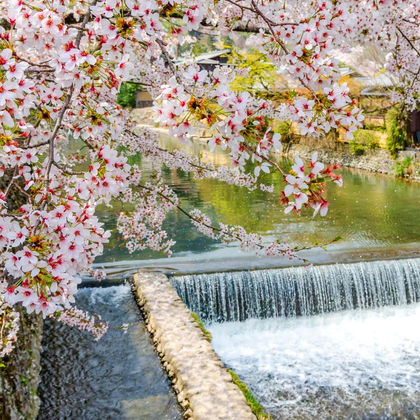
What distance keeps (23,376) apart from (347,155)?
57.4ft

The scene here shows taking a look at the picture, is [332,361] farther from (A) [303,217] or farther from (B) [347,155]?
(B) [347,155]

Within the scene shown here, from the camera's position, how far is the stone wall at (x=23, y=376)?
398cm

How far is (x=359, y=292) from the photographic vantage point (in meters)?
8.30

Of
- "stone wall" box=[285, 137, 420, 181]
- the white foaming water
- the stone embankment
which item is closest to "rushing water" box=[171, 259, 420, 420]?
the white foaming water

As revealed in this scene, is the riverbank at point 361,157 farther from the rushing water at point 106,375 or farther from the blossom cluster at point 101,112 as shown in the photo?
the blossom cluster at point 101,112

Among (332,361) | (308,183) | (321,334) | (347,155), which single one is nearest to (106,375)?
(332,361)

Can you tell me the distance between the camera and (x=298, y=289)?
26.8 ft

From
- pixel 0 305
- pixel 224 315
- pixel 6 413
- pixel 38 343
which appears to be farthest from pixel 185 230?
pixel 0 305

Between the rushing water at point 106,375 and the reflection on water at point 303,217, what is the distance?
2.62m

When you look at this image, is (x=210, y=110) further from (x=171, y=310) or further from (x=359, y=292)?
(x=359, y=292)

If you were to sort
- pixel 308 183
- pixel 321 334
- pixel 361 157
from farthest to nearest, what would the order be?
pixel 361 157, pixel 321 334, pixel 308 183

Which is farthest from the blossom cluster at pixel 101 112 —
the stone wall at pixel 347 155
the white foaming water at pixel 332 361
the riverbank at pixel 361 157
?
the stone wall at pixel 347 155

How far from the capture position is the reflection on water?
9.81m

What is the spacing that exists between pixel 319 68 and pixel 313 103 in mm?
187
